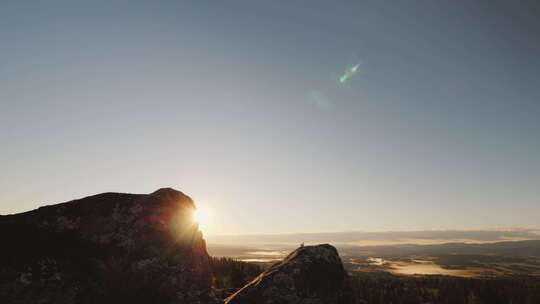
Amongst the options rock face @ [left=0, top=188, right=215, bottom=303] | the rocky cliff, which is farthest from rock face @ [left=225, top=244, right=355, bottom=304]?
rock face @ [left=0, top=188, right=215, bottom=303]

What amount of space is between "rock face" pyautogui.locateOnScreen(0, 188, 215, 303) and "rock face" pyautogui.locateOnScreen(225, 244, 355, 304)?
1.53 meters

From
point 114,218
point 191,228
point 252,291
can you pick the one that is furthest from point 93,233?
point 252,291

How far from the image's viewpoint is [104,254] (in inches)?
259

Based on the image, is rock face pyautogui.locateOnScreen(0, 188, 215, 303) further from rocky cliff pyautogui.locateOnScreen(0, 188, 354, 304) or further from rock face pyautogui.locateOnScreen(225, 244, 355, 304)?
rock face pyautogui.locateOnScreen(225, 244, 355, 304)

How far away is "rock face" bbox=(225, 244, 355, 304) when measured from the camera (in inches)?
318

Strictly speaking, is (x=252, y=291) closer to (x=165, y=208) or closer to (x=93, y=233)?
(x=165, y=208)

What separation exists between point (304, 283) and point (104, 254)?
571 centimetres

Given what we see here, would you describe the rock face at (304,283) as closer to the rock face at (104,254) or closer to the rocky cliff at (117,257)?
the rocky cliff at (117,257)

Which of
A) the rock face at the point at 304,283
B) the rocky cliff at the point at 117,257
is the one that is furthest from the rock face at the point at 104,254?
the rock face at the point at 304,283

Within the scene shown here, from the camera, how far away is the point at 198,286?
23.8 ft

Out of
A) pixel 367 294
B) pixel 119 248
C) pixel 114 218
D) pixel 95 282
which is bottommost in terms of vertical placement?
pixel 367 294

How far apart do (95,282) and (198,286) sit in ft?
7.87

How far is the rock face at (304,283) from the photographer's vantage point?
8.09 meters

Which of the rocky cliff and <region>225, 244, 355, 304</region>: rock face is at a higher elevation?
the rocky cliff
